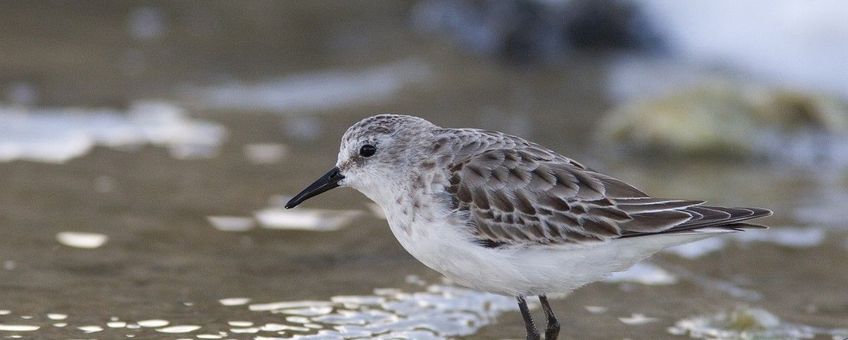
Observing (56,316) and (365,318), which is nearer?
(56,316)

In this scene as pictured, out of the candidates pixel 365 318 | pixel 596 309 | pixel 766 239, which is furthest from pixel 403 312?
pixel 766 239

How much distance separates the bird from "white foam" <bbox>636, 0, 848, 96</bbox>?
25.5ft

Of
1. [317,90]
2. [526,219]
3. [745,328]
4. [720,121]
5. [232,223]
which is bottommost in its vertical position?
[745,328]

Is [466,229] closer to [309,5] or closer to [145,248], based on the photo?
[145,248]

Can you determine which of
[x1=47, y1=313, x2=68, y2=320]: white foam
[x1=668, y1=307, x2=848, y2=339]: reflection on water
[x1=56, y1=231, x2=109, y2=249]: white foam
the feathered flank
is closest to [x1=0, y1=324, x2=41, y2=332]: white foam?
[x1=47, y1=313, x2=68, y2=320]: white foam

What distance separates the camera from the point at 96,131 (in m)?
9.78

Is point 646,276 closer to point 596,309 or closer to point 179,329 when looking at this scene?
point 596,309

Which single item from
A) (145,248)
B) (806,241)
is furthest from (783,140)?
(145,248)

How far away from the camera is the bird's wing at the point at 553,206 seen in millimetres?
4918

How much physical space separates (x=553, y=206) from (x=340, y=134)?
5485mm

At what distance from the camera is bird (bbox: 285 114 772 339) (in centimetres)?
495

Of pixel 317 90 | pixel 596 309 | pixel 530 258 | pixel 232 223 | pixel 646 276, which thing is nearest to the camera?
A: pixel 530 258

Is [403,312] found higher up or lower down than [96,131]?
lower down

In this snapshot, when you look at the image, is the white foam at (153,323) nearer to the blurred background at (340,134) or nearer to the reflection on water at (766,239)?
the blurred background at (340,134)
